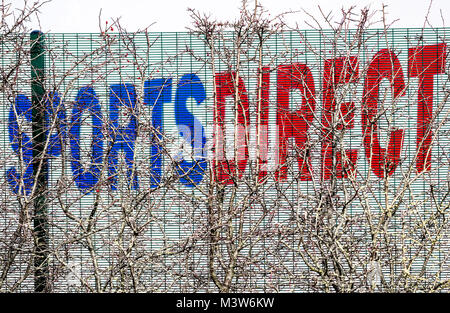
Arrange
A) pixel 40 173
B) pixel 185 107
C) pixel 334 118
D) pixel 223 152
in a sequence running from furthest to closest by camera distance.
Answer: pixel 185 107 < pixel 40 173 < pixel 223 152 < pixel 334 118

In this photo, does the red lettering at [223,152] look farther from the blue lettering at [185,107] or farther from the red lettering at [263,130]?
the blue lettering at [185,107]

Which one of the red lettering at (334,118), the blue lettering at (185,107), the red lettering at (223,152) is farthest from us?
the blue lettering at (185,107)

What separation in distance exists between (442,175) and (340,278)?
206 cm

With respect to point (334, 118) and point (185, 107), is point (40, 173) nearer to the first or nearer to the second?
point (185, 107)

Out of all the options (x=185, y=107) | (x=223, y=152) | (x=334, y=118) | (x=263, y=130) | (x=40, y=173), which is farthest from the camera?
(x=185, y=107)

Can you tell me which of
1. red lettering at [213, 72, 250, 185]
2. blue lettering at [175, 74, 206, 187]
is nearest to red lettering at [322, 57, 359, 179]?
red lettering at [213, 72, 250, 185]

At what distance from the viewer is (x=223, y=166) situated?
4.91m

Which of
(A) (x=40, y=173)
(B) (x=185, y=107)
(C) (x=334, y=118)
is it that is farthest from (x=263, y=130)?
(A) (x=40, y=173)

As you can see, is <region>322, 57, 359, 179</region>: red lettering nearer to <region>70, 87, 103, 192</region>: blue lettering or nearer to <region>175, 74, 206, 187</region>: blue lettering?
<region>175, 74, 206, 187</region>: blue lettering

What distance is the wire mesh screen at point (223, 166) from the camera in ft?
14.5

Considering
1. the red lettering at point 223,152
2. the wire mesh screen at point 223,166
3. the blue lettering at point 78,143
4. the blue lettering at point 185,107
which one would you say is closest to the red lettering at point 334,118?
the wire mesh screen at point 223,166

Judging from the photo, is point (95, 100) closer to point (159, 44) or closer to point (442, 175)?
point (159, 44)

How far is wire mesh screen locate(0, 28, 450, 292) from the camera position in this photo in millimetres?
4430

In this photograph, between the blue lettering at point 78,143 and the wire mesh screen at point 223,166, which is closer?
the wire mesh screen at point 223,166
